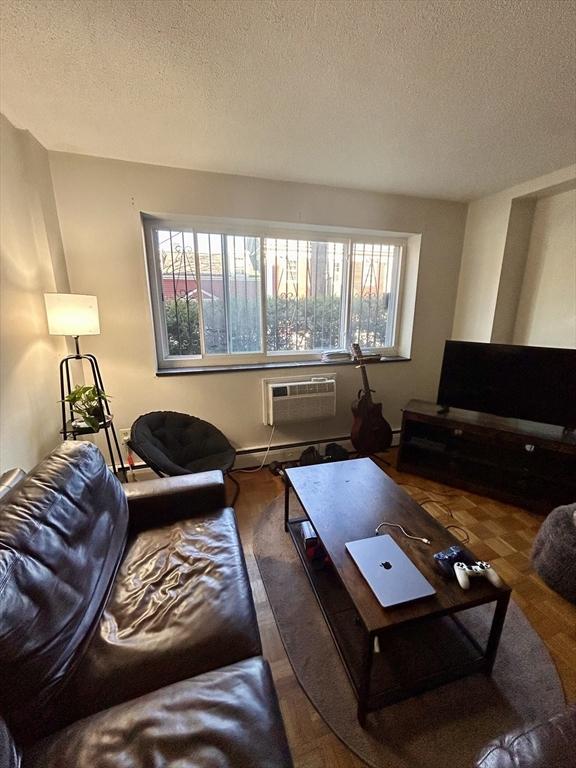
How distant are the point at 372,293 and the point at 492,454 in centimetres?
175

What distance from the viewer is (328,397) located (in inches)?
109

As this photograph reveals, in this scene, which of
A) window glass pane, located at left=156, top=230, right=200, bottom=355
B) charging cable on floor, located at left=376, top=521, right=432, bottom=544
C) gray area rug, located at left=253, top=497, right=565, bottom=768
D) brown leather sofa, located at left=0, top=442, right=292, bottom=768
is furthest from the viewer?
window glass pane, located at left=156, top=230, right=200, bottom=355

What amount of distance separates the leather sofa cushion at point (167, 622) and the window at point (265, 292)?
169 centimetres

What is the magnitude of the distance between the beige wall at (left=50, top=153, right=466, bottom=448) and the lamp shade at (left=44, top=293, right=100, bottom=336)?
46cm

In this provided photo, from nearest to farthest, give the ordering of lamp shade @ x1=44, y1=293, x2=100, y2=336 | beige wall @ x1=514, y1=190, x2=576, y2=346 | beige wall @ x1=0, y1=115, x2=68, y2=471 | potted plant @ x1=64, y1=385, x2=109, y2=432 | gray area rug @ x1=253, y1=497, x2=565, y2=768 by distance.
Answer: gray area rug @ x1=253, y1=497, x2=565, y2=768 < beige wall @ x1=0, y1=115, x2=68, y2=471 < lamp shade @ x1=44, y1=293, x2=100, y2=336 < potted plant @ x1=64, y1=385, x2=109, y2=432 < beige wall @ x1=514, y1=190, x2=576, y2=346

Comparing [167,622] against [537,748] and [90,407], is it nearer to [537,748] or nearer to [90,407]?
[537,748]

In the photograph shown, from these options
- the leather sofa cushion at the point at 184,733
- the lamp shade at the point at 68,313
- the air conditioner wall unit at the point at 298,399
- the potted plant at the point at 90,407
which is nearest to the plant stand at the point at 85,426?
the potted plant at the point at 90,407

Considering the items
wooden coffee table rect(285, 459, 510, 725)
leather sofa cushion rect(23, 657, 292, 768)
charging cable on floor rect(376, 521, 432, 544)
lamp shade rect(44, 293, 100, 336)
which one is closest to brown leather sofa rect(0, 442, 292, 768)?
leather sofa cushion rect(23, 657, 292, 768)

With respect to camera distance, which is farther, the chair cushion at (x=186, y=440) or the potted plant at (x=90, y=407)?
the chair cushion at (x=186, y=440)

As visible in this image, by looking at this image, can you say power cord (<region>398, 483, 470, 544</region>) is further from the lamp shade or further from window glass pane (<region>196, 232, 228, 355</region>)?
the lamp shade

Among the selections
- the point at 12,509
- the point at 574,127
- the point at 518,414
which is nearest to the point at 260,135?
the point at 574,127

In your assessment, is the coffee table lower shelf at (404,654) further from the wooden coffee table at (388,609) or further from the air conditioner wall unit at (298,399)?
the air conditioner wall unit at (298,399)

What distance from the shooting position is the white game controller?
1069mm

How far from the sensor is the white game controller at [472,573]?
3.51ft
